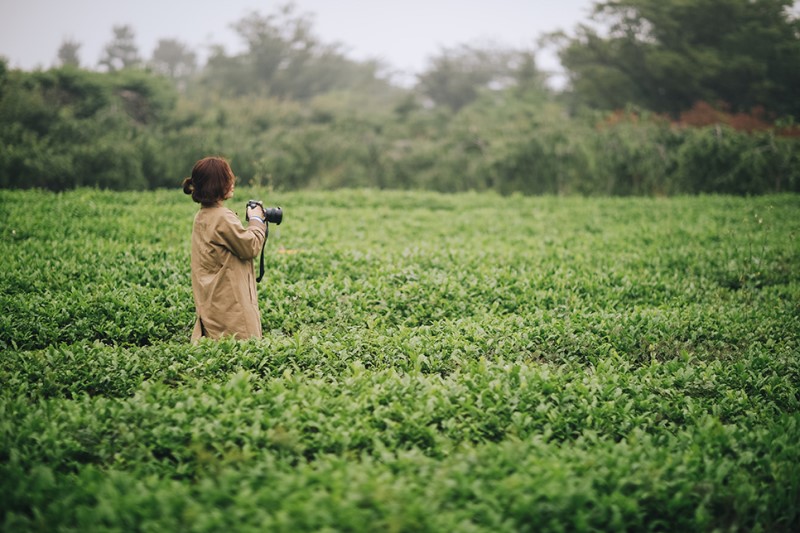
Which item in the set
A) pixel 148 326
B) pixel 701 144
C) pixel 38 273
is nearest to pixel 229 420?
pixel 148 326

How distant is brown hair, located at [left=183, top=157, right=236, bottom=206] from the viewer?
4488 millimetres

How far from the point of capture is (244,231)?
179 inches

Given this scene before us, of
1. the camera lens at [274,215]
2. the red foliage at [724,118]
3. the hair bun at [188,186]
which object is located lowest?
the camera lens at [274,215]

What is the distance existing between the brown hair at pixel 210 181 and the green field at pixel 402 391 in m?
1.27

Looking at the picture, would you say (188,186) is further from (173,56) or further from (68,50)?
(173,56)

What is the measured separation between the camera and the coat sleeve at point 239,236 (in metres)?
4.48

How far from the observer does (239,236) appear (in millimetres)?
4488

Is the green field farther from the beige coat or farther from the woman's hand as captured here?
the woman's hand

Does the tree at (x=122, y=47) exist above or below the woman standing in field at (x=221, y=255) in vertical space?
above

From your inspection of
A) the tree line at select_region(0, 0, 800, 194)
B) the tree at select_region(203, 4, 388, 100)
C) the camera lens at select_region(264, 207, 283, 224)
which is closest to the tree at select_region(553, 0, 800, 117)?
the tree line at select_region(0, 0, 800, 194)

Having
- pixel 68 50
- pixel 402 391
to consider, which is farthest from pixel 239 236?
pixel 68 50

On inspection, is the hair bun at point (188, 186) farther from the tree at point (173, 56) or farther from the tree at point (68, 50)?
the tree at point (173, 56)

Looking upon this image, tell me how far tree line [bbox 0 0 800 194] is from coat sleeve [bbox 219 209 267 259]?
24.5 ft

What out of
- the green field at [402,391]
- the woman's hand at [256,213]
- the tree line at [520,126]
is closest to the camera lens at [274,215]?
the woman's hand at [256,213]
